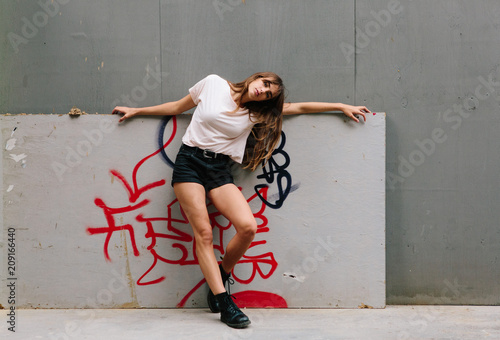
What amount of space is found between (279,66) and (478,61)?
60.6 inches

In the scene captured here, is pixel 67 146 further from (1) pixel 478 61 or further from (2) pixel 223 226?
(1) pixel 478 61

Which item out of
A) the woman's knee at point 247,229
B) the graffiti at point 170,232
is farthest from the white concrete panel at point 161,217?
the woman's knee at point 247,229

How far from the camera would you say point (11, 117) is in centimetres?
343

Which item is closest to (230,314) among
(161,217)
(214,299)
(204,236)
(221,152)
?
(214,299)

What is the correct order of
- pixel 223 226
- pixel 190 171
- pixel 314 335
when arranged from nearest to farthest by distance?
pixel 314 335 < pixel 190 171 < pixel 223 226

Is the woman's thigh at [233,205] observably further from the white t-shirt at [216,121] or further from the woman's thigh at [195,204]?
the white t-shirt at [216,121]

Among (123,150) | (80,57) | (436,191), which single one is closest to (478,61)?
(436,191)

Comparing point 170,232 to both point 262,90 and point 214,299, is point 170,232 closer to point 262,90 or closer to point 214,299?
point 214,299

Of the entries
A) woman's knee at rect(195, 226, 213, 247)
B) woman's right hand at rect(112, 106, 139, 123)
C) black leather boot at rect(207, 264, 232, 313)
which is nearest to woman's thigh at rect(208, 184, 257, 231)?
woman's knee at rect(195, 226, 213, 247)

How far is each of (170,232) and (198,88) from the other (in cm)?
109

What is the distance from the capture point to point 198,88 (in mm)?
3209

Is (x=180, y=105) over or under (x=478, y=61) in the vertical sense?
under

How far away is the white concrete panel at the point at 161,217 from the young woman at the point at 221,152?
22cm

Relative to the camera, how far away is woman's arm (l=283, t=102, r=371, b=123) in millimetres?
3309
